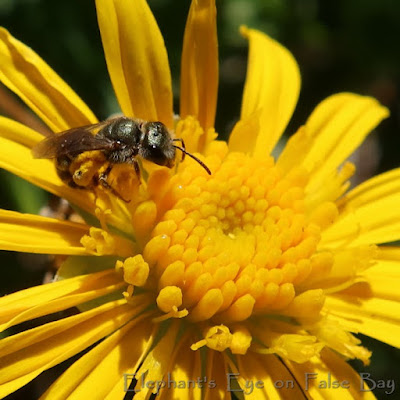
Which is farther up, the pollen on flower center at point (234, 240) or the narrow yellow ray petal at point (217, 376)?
the pollen on flower center at point (234, 240)

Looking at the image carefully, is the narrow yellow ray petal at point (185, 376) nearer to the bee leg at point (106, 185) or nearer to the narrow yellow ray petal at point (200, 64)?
the bee leg at point (106, 185)

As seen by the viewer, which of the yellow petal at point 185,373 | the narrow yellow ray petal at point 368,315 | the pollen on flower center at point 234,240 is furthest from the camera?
the narrow yellow ray petal at point 368,315

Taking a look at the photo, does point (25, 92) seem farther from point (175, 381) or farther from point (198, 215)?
point (175, 381)

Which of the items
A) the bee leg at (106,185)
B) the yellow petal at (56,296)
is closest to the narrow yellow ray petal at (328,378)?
the yellow petal at (56,296)

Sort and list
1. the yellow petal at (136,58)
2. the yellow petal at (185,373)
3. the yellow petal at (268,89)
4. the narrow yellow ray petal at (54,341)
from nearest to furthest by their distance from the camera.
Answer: the narrow yellow ray petal at (54,341)
the yellow petal at (185,373)
the yellow petal at (136,58)
the yellow petal at (268,89)

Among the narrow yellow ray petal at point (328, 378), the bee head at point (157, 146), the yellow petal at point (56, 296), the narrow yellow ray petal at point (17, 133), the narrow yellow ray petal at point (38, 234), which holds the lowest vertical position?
the narrow yellow ray petal at point (328, 378)

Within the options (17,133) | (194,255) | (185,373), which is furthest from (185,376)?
(17,133)

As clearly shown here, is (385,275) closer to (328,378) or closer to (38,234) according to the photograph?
(328,378)
